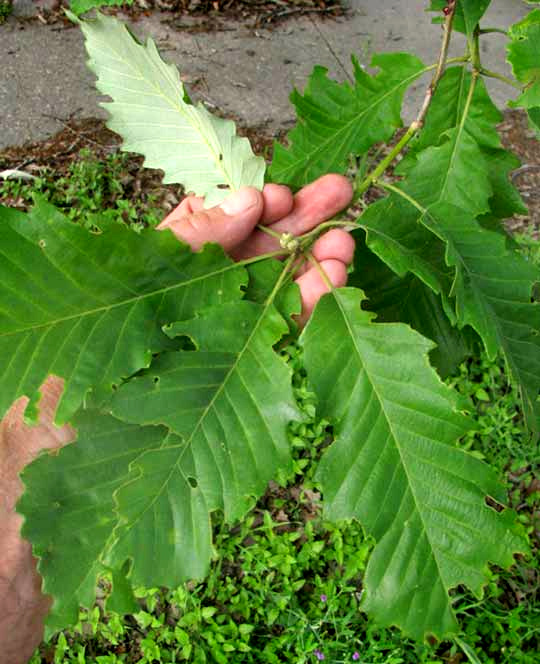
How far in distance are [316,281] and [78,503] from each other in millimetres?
566

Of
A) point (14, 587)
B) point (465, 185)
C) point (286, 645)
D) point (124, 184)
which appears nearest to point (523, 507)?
point (286, 645)

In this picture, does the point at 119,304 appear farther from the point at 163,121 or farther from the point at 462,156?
the point at 462,156

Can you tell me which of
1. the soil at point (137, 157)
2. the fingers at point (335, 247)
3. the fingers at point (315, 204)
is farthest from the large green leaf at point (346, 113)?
the soil at point (137, 157)

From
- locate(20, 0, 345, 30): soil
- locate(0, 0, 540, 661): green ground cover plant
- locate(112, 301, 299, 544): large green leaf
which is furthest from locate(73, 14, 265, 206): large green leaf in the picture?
locate(20, 0, 345, 30): soil

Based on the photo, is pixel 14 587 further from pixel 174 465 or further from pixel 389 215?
pixel 389 215

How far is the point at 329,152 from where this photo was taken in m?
1.34

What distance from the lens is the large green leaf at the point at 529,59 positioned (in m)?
0.92

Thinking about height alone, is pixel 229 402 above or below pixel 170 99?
below

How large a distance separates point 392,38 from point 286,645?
10.7ft

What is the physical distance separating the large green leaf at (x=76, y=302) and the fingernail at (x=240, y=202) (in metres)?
0.20

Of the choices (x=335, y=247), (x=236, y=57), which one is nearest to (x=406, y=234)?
(x=335, y=247)

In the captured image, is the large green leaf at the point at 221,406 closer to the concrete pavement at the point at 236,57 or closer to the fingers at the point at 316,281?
the fingers at the point at 316,281

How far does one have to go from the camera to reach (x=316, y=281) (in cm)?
125

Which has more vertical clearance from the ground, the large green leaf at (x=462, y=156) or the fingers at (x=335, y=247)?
the large green leaf at (x=462, y=156)
